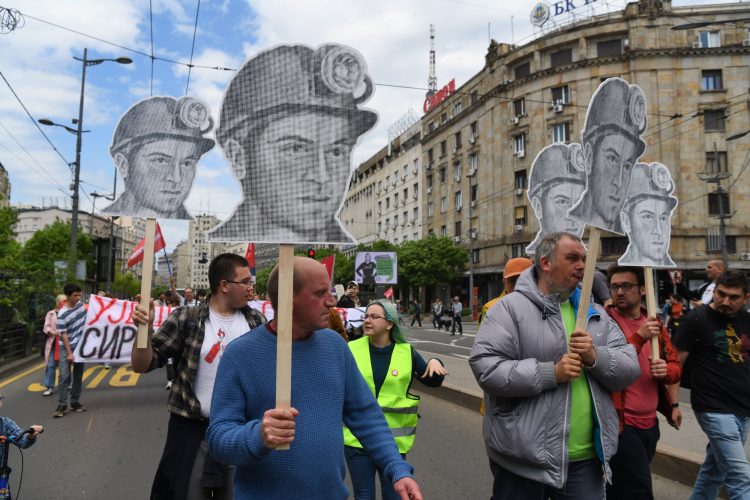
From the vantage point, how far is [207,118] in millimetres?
3689

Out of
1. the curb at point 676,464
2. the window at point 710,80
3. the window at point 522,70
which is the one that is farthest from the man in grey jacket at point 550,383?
the window at point 522,70

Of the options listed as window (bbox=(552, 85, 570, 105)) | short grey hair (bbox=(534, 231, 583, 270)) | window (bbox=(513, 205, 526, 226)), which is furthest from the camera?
window (bbox=(513, 205, 526, 226))

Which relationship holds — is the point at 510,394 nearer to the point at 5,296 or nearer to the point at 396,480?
the point at 396,480

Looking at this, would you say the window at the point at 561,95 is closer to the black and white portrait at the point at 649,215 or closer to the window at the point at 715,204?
the window at the point at 715,204

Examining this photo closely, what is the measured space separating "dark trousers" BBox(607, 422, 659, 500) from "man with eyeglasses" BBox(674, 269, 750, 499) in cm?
80

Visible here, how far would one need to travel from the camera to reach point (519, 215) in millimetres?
40312

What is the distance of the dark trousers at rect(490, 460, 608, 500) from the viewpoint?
2723 mm

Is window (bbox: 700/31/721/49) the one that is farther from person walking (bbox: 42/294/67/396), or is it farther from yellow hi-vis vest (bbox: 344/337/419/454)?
yellow hi-vis vest (bbox: 344/337/419/454)

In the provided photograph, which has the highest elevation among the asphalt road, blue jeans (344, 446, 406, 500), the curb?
blue jeans (344, 446, 406, 500)

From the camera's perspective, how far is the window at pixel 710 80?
116 feet

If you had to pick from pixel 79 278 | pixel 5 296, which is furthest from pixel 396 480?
pixel 79 278

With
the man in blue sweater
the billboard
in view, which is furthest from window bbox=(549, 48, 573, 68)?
the man in blue sweater

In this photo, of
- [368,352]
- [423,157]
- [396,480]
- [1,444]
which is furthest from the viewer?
[423,157]

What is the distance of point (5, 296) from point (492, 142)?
35432 mm
